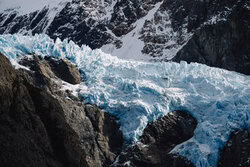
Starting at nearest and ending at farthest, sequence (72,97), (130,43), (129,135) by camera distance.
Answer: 1. (129,135)
2. (72,97)
3. (130,43)

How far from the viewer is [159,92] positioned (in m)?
35.8

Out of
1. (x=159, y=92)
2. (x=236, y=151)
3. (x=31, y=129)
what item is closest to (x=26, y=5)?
(x=159, y=92)

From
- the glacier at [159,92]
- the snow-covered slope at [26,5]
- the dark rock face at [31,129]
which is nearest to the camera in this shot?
the dark rock face at [31,129]

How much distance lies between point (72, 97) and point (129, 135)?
6046mm

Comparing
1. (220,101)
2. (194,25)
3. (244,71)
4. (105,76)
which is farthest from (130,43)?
(220,101)

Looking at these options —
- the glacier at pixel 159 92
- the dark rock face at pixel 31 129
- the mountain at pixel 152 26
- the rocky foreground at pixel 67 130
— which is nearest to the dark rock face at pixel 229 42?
the mountain at pixel 152 26

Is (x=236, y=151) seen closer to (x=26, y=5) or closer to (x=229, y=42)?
(x=229, y=42)

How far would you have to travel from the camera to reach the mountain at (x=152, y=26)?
56.9m

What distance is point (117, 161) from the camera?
3166 centimetres

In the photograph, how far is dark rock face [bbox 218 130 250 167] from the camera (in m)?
30.3

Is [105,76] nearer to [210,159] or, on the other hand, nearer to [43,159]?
[210,159]

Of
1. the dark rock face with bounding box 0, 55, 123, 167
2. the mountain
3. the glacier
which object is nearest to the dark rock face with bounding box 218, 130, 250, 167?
the glacier

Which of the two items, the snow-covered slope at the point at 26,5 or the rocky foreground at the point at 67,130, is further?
the snow-covered slope at the point at 26,5

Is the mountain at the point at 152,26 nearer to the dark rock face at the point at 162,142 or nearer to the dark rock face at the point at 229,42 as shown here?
the dark rock face at the point at 229,42
